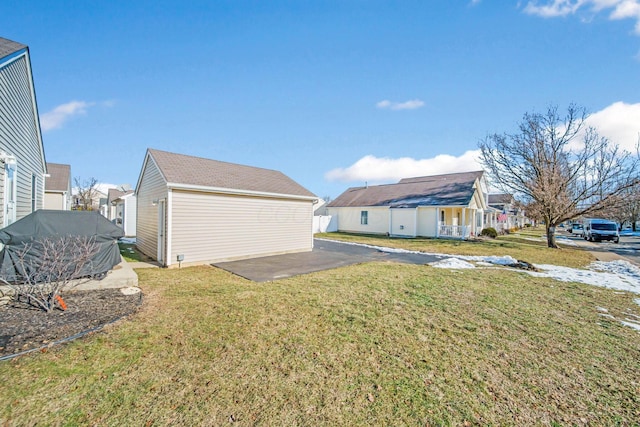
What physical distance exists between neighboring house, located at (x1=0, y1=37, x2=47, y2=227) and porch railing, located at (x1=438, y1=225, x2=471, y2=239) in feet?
73.3

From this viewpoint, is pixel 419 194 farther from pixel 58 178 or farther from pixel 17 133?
pixel 58 178

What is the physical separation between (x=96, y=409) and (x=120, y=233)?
240 inches

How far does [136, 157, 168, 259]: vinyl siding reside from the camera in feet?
34.0

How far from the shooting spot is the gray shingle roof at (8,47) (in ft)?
19.0

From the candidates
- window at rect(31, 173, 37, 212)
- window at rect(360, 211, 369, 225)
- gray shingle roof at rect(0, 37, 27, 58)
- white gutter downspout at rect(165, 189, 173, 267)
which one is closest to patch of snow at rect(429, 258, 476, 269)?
white gutter downspout at rect(165, 189, 173, 267)

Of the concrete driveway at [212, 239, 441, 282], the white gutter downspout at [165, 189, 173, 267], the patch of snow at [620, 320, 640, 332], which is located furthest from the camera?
the white gutter downspout at [165, 189, 173, 267]

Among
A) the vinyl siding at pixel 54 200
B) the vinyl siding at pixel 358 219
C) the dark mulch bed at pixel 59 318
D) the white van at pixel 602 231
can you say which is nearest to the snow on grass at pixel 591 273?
the dark mulch bed at pixel 59 318

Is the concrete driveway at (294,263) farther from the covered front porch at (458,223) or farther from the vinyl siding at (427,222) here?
the covered front porch at (458,223)

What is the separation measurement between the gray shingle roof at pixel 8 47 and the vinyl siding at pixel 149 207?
452cm

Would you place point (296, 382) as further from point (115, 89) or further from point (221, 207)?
point (115, 89)

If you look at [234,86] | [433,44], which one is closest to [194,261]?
[234,86]

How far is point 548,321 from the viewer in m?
5.01

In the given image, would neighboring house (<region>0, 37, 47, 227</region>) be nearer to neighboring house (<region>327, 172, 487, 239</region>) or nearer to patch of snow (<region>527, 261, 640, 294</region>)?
patch of snow (<region>527, 261, 640, 294</region>)

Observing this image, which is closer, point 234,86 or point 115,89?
point 115,89
